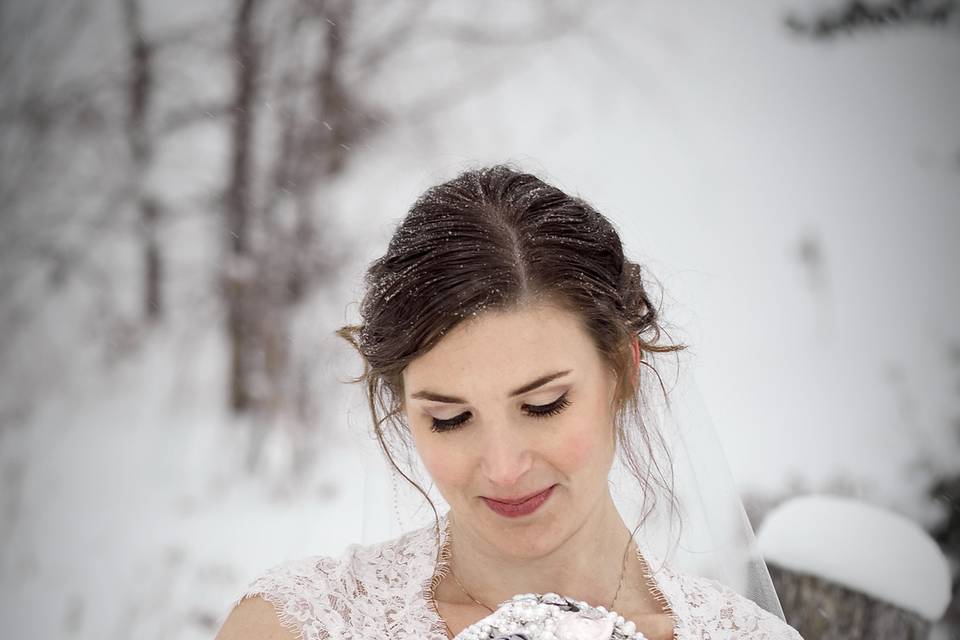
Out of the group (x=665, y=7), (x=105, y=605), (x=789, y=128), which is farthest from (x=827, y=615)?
(x=105, y=605)

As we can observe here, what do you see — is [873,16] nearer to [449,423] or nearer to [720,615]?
[720,615]

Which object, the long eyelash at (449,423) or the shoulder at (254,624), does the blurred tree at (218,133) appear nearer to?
the shoulder at (254,624)

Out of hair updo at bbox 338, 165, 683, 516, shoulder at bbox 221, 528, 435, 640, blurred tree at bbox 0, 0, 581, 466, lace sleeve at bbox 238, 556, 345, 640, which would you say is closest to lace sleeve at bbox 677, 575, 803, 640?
hair updo at bbox 338, 165, 683, 516

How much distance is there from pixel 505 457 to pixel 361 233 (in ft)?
5.64

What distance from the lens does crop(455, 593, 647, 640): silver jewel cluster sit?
47.9 inches

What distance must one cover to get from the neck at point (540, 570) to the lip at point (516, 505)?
0.54 feet

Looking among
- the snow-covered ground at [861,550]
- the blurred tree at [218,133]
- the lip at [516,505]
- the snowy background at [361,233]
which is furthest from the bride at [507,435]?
the blurred tree at [218,133]

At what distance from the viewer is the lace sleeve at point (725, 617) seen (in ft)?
5.16

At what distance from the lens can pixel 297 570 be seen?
4.96 feet

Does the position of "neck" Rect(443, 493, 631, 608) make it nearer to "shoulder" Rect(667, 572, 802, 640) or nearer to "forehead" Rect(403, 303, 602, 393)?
"shoulder" Rect(667, 572, 802, 640)

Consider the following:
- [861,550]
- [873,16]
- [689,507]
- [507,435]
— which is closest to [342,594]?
[507,435]

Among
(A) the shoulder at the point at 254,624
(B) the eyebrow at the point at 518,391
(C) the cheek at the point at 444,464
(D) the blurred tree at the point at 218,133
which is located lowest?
(A) the shoulder at the point at 254,624

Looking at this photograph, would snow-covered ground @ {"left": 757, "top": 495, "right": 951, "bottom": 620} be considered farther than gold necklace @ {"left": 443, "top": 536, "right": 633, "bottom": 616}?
Yes

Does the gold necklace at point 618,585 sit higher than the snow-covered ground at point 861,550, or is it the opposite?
the gold necklace at point 618,585
